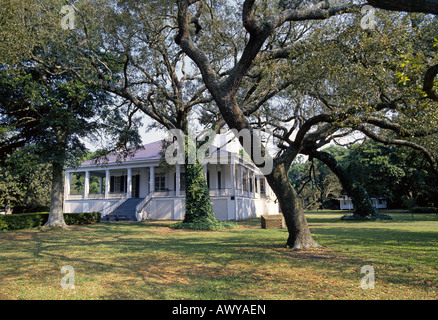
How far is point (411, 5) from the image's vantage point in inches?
168

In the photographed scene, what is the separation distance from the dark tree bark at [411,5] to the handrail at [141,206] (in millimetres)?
24381

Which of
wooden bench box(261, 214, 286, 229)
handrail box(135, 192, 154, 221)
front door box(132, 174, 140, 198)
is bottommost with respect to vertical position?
wooden bench box(261, 214, 286, 229)

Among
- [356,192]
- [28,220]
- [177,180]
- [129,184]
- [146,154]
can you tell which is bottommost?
[28,220]

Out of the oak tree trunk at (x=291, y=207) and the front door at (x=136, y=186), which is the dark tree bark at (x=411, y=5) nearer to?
the oak tree trunk at (x=291, y=207)

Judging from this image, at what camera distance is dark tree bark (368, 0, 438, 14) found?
13.6 ft

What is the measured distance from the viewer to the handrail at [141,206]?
25734 mm

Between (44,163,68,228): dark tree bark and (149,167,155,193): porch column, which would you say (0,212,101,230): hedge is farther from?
(149,167,155,193): porch column

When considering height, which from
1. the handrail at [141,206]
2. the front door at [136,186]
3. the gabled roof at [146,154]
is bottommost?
the handrail at [141,206]

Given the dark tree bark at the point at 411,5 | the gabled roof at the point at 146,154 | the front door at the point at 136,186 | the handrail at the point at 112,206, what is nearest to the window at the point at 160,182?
the front door at the point at 136,186

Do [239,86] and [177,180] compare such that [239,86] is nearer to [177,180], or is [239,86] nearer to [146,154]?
[177,180]

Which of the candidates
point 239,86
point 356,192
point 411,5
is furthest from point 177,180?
point 411,5

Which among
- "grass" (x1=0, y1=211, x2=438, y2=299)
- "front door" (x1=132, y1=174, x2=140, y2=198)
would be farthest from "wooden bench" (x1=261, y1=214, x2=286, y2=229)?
"front door" (x1=132, y1=174, x2=140, y2=198)

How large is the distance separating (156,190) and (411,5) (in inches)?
1093

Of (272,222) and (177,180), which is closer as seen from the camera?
(272,222)
